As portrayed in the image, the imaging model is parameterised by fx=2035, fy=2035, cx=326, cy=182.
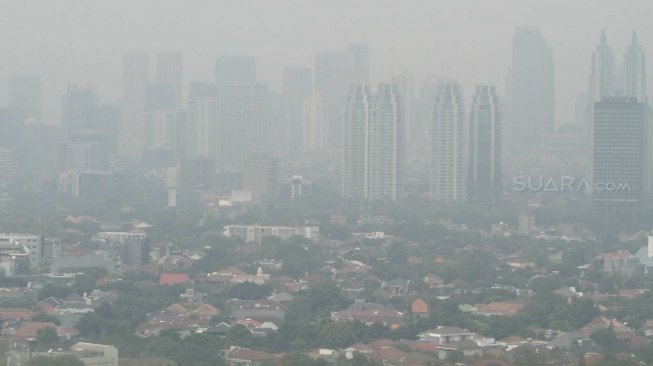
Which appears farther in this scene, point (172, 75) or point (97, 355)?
point (172, 75)

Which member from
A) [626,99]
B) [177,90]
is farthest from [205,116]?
[626,99]

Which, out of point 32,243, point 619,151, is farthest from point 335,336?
point 619,151

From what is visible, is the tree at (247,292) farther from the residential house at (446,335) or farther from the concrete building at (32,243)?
the concrete building at (32,243)

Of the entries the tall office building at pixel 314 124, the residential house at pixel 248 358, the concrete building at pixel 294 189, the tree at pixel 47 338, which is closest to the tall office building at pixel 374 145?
the concrete building at pixel 294 189

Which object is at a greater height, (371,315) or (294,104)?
(294,104)

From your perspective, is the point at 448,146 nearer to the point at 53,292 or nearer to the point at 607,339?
the point at 53,292

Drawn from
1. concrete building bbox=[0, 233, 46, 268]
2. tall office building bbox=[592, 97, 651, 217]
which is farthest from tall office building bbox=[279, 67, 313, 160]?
concrete building bbox=[0, 233, 46, 268]
